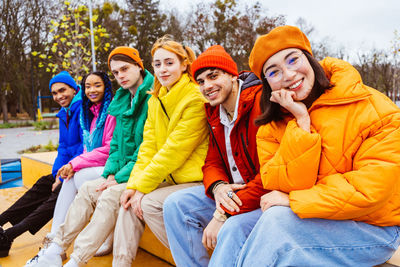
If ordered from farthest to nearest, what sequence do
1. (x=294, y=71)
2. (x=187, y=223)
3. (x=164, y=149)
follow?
(x=164, y=149)
(x=187, y=223)
(x=294, y=71)

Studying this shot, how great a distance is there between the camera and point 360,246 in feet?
4.76

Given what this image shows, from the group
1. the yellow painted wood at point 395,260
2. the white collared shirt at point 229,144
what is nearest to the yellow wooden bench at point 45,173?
the white collared shirt at point 229,144

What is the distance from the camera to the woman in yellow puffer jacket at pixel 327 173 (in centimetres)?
140

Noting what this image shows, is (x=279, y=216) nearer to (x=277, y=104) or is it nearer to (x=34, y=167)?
(x=277, y=104)

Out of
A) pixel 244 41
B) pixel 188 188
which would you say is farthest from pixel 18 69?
pixel 188 188

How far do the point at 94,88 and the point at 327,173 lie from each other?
266 centimetres

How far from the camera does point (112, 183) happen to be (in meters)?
2.78

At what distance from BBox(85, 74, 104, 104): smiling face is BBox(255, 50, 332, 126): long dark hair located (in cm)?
215

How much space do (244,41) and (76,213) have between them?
58.6 ft

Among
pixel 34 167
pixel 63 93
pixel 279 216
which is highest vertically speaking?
pixel 63 93

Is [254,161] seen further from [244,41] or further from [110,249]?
[244,41]

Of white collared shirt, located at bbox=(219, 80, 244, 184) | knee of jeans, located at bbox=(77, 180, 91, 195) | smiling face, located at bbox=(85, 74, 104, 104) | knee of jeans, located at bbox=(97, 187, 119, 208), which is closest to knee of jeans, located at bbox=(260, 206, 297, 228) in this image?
white collared shirt, located at bbox=(219, 80, 244, 184)

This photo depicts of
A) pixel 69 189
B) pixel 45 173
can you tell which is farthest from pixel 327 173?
pixel 45 173

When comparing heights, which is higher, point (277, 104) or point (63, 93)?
point (63, 93)
